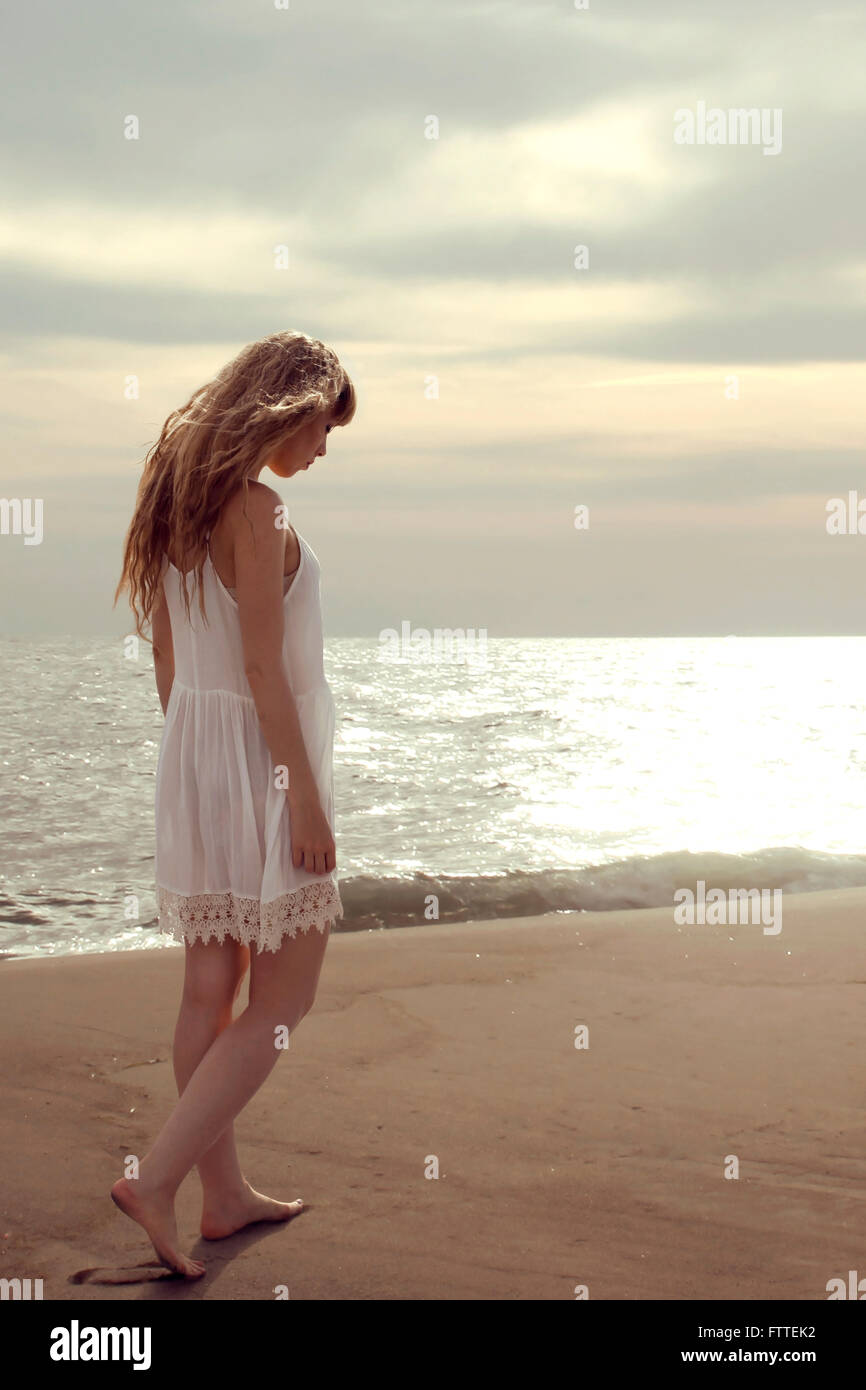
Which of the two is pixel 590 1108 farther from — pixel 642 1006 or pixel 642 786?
pixel 642 786

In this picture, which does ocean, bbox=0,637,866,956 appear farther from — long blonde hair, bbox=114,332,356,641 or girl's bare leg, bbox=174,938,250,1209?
long blonde hair, bbox=114,332,356,641

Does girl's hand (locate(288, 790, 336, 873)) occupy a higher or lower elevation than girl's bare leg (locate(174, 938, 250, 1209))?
higher

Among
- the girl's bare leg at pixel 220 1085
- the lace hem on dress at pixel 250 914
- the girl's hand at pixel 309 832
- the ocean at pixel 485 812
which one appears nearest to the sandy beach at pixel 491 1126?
the girl's bare leg at pixel 220 1085

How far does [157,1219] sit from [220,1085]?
0.33 meters

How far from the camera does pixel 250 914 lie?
8.69ft

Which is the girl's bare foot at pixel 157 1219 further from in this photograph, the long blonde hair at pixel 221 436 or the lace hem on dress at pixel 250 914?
the long blonde hair at pixel 221 436

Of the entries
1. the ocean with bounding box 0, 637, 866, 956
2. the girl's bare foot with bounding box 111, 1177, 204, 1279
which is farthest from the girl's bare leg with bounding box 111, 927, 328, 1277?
the ocean with bounding box 0, 637, 866, 956

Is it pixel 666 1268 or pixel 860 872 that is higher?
pixel 666 1268

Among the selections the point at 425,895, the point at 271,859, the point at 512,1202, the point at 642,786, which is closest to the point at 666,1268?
the point at 512,1202

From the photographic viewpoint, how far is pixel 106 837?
10.2 m

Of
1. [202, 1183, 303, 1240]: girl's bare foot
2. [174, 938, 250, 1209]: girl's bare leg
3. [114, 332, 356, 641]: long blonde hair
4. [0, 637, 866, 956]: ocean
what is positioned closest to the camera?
[114, 332, 356, 641]: long blonde hair

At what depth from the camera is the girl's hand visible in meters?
2.61

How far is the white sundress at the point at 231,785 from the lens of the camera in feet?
8.67
